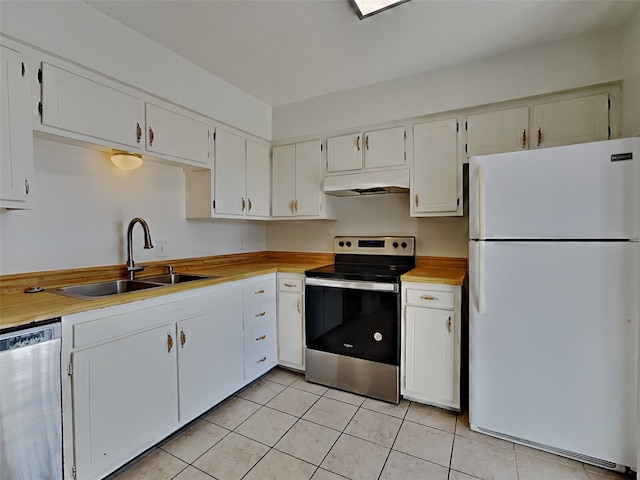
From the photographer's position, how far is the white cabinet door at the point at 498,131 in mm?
2129

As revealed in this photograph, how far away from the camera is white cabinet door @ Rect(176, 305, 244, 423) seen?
1917 millimetres

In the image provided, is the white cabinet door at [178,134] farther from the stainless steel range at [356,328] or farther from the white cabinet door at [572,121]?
the white cabinet door at [572,121]

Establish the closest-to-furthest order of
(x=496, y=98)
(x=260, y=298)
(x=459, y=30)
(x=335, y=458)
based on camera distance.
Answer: (x=335, y=458), (x=459, y=30), (x=496, y=98), (x=260, y=298)

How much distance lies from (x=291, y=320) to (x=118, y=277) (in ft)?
4.32

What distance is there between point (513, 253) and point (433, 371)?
0.96 metres

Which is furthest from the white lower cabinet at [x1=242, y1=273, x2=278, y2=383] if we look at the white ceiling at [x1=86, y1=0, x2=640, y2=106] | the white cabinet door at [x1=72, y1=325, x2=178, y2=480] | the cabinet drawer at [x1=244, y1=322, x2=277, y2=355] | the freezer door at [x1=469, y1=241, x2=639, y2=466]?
the white ceiling at [x1=86, y1=0, x2=640, y2=106]

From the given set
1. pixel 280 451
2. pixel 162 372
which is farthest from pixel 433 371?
pixel 162 372

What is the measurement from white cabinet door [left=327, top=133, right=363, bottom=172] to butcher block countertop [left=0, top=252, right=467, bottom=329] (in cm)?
91

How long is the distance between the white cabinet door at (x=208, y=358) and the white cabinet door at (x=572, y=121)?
2.40m

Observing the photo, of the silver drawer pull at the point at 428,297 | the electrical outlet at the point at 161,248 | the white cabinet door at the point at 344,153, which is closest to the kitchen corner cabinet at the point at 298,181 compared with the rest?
the white cabinet door at the point at 344,153

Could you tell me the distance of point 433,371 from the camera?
7.12 feet

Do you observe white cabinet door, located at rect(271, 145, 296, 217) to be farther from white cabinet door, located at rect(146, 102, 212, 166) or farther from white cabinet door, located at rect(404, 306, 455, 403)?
white cabinet door, located at rect(404, 306, 455, 403)

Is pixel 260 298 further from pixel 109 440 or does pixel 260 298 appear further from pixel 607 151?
pixel 607 151

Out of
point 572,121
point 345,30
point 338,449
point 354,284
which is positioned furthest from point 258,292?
point 572,121
